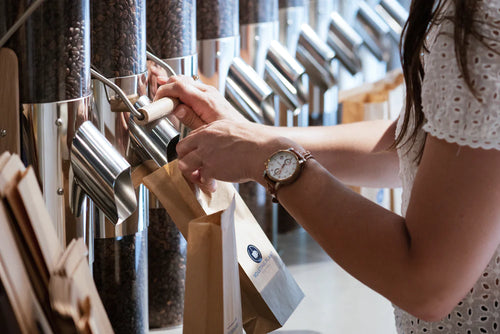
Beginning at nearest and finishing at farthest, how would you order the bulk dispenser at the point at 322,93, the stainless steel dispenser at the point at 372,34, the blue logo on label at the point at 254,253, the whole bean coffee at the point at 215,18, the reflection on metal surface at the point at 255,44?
the blue logo on label at the point at 254,253, the whole bean coffee at the point at 215,18, the reflection on metal surface at the point at 255,44, the bulk dispenser at the point at 322,93, the stainless steel dispenser at the point at 372,34

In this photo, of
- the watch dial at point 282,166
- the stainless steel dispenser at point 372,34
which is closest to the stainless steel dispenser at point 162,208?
the watch dial at point 282,166

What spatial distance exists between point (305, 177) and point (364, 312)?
1.23ft

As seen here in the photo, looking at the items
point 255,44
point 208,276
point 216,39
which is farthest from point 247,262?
point 255,44

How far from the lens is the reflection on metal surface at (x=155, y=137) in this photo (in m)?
0.77

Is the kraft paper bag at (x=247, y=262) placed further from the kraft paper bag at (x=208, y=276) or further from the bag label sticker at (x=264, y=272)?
the kraft paper bag at (x=208, y=276)

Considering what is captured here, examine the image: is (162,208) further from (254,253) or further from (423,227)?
(423,227)

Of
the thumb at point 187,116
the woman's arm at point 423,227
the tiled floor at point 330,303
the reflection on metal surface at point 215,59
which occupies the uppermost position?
the reflection on metal surface at point 215,59

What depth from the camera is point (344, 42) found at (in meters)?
1.28

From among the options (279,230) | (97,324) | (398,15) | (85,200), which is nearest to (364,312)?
(279,230)

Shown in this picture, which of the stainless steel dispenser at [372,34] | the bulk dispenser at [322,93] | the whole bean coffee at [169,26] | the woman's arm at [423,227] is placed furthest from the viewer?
the stainless steel dispenser at [372,34]

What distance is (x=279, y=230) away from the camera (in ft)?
4.12

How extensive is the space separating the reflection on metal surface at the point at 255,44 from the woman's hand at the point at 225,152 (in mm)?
378

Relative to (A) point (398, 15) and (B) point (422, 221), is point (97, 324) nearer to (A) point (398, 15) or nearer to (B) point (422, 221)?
(B) point (422, 221)

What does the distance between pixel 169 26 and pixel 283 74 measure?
25 cm
